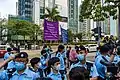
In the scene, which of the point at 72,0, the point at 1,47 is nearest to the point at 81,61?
the point at 1,47

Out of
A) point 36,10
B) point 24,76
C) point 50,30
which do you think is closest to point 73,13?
point 36,10

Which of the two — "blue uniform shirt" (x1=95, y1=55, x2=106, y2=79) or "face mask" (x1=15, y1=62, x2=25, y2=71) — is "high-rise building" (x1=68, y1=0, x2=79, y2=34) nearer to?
"blue uniform shirt" (x1=95, y1=55, x2=106, y2=79)

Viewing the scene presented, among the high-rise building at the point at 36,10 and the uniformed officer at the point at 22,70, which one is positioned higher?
the high-rise building at the point at 36,10

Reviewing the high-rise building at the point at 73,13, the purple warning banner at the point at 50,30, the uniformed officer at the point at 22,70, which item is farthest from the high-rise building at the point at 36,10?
the uniformed officer at the point at 22,70

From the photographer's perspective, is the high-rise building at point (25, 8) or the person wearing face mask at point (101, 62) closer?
the person wearing face mask at point (101, 62)

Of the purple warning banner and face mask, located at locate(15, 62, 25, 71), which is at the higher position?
the purple warning banner

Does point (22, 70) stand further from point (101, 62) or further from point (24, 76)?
point (101, 62)

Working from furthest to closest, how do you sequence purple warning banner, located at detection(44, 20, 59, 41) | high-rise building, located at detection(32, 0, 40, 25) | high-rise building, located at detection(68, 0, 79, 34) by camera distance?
high-rise building, located at detection(68, 0, 79, 34) → high-rise building, located at detection(32, 0, 40, 25) → purple warning banner, located at detection(44, 20, 59, 41)

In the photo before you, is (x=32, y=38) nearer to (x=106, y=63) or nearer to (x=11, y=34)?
(x=11, y=34)

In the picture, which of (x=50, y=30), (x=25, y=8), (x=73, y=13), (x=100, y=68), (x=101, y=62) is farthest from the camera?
(x=73, y=13)

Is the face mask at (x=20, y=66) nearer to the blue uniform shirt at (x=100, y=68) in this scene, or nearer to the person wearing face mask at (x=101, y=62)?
the person wearing face mask at (x=101, y=62)

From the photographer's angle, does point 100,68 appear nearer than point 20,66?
No

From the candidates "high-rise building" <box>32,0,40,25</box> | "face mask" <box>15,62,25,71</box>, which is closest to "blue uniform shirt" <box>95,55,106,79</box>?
"face mask" <box>15,62,25,71</box>

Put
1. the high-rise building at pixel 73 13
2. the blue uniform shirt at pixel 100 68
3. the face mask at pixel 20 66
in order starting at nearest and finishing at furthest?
the face mask at pixel 20 66, the blue uniform shirt at pixel 100 68, the high-rise building at pixel 73 13
